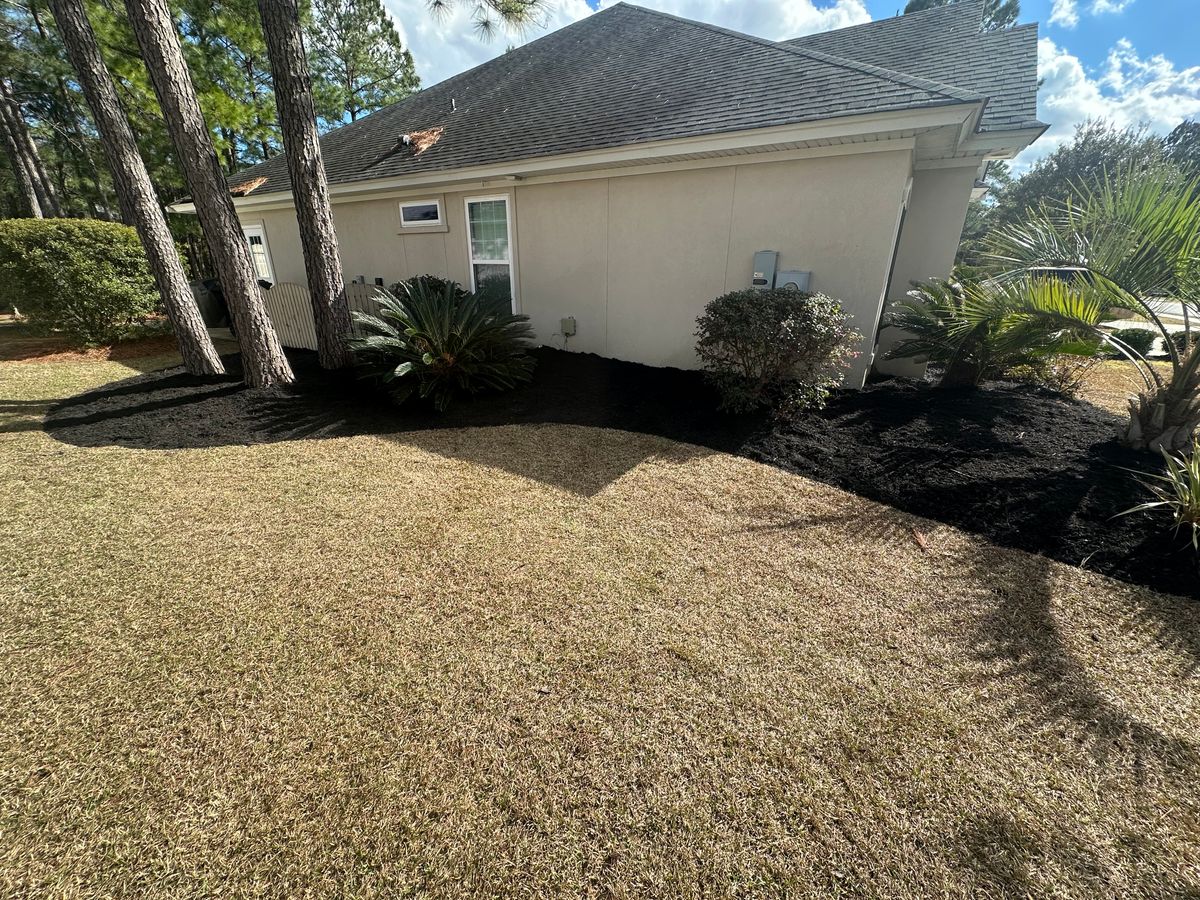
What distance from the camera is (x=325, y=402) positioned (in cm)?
602

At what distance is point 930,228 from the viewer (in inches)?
251

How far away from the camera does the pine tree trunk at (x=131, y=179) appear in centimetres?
569

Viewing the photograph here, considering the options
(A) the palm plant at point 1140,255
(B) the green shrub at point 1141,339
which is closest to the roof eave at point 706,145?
(A) the palm plant at point 1140,255

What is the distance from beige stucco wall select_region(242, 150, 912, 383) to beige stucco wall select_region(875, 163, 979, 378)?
6.36 feet

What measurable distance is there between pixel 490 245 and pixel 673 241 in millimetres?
3470

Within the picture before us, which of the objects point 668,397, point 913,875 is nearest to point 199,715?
point 913,875

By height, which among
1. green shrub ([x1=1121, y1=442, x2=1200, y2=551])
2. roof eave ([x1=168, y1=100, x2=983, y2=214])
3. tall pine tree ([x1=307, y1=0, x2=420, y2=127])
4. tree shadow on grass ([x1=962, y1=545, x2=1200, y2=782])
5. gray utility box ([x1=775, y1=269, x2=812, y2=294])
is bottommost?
tree shadow on grass ([x1=962, y1=545, x2=1200, y2=782])

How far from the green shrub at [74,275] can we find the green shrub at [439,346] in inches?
238

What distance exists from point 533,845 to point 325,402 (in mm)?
5919

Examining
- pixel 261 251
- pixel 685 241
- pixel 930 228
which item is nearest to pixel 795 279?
pixel 685 241

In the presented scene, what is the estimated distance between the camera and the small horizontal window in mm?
8188

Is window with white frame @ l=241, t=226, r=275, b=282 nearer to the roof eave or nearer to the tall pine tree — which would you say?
the roof eave

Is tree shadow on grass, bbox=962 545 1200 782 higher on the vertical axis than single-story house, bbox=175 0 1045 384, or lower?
lower

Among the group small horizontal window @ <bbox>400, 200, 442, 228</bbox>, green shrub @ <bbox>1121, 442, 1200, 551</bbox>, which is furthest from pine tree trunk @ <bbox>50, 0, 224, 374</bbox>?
green shrub @ <bbox>1121, 442, 1200, 551</bbox>
